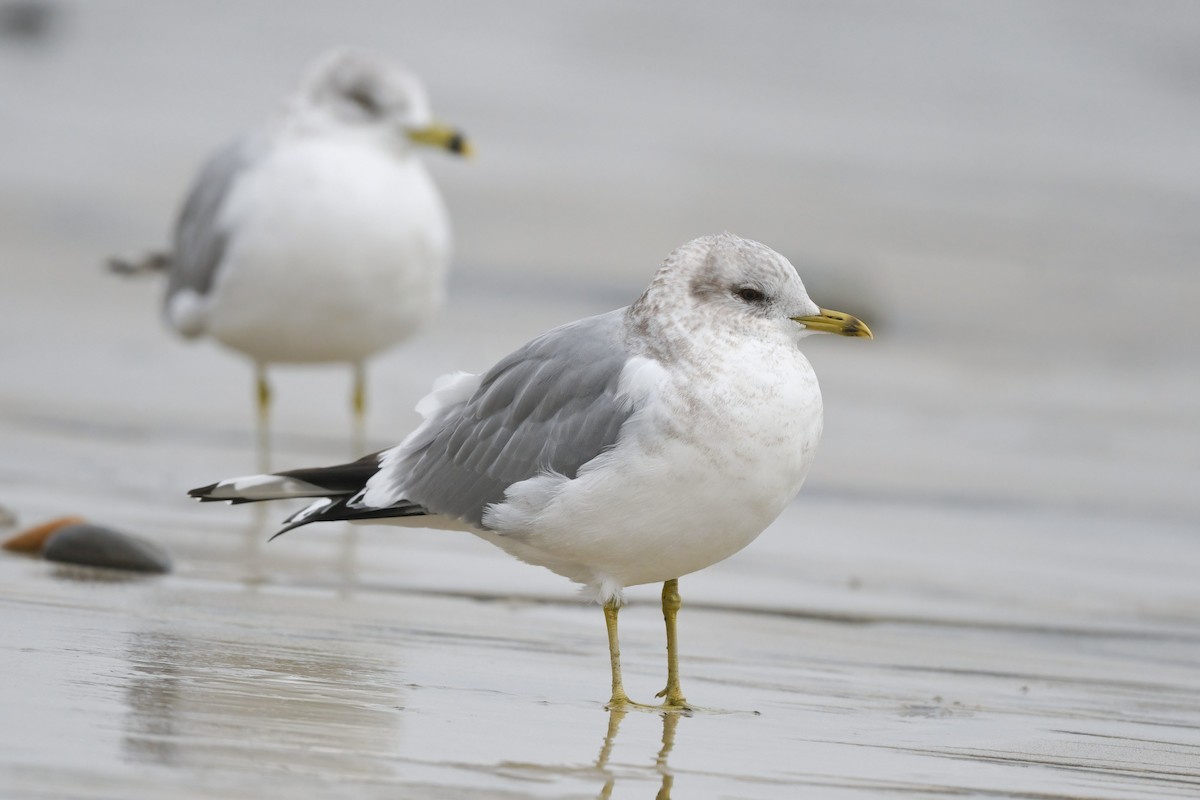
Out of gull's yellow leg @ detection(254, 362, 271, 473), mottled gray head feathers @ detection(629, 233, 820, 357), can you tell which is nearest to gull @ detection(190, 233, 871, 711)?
mottled gray head feathers @ detection(629, 233, 820, 357)

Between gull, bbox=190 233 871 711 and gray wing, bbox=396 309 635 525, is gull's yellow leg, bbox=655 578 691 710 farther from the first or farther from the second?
gray wing, bbox=396 309 635 525

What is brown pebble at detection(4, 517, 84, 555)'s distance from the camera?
508cm

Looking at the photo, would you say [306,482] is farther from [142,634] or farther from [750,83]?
[750,83]

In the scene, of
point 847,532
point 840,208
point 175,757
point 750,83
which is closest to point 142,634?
point 175,757

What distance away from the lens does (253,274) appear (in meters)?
7.67

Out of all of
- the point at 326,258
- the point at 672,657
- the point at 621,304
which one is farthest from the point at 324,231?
the point at 621,304

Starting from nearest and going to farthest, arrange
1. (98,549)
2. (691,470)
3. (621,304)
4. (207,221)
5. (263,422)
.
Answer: (691,470) → (98,549) → (263,422) → (207,221) → (621,304)

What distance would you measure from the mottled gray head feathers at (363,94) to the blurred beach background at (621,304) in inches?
56.3

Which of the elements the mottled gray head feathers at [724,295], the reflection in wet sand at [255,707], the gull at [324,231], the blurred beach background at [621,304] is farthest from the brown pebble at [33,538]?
the gull at [324,231]

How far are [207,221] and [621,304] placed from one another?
4627 mm

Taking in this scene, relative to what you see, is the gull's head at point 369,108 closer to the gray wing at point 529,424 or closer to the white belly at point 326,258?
the white belly at point 326,258

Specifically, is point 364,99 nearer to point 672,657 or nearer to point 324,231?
point 324,231

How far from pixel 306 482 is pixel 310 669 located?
0.63m

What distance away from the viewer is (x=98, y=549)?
501 cm
